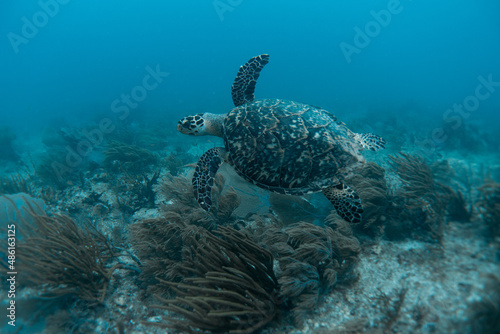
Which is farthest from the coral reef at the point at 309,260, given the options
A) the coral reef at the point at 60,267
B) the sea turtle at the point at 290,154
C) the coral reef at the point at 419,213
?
the coral reef at the point at 60,267

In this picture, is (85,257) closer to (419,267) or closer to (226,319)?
(226,319)

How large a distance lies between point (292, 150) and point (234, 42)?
344ft

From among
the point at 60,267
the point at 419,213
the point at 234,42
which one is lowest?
the point at 419,213

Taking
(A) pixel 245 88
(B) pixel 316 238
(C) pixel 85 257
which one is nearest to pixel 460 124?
(A) pixel 245 88

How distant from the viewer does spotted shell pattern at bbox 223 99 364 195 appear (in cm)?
349

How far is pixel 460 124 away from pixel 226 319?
56.4 feet

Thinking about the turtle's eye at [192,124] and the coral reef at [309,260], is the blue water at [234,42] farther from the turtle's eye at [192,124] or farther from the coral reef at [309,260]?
the coral reef at [309,260]

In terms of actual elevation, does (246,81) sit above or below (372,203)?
above

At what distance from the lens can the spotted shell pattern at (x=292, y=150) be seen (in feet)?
11.4

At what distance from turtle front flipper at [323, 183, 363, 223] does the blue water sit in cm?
6226

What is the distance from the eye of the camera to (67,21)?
117688 millimetres

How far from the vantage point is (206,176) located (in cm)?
399

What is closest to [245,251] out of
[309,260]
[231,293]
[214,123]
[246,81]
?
[231,293]

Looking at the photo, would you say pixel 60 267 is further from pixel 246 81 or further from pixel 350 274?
pixel 246 81
